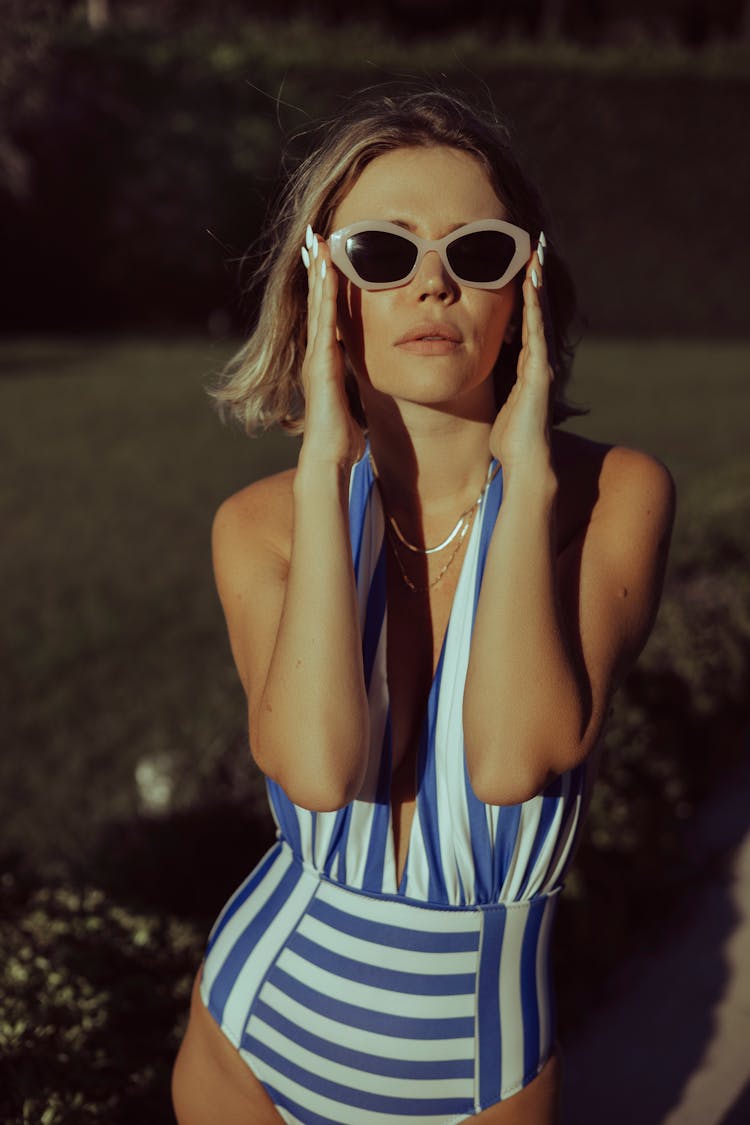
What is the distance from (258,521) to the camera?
205 centimetres

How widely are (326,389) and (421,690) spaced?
0.51 metres

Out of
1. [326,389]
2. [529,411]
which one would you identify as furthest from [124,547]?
[529,411]

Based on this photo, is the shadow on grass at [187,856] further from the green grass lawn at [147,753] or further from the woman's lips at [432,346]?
the woman's lips at [432,346]

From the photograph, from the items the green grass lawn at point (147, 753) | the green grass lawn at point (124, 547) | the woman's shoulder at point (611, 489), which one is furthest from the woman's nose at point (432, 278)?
the green grass lawn at point (124, 547)

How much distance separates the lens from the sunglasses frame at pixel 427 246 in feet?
5.89

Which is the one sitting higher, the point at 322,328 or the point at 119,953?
the point at 322,328

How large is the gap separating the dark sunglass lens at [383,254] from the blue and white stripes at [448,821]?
38cm

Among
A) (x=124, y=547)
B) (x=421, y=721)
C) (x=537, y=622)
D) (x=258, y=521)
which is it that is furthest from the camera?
(x=124, y=547)

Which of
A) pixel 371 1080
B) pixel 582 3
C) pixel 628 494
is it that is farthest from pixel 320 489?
pixel 582 3

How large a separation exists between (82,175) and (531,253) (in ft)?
54.2

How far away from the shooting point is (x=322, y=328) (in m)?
1.83

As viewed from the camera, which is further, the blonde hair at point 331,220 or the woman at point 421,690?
the blonde hair at point 331,220

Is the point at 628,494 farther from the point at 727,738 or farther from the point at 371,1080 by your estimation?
the point at 727,738

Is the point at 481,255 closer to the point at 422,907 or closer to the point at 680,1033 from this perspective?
the point at 422,907
